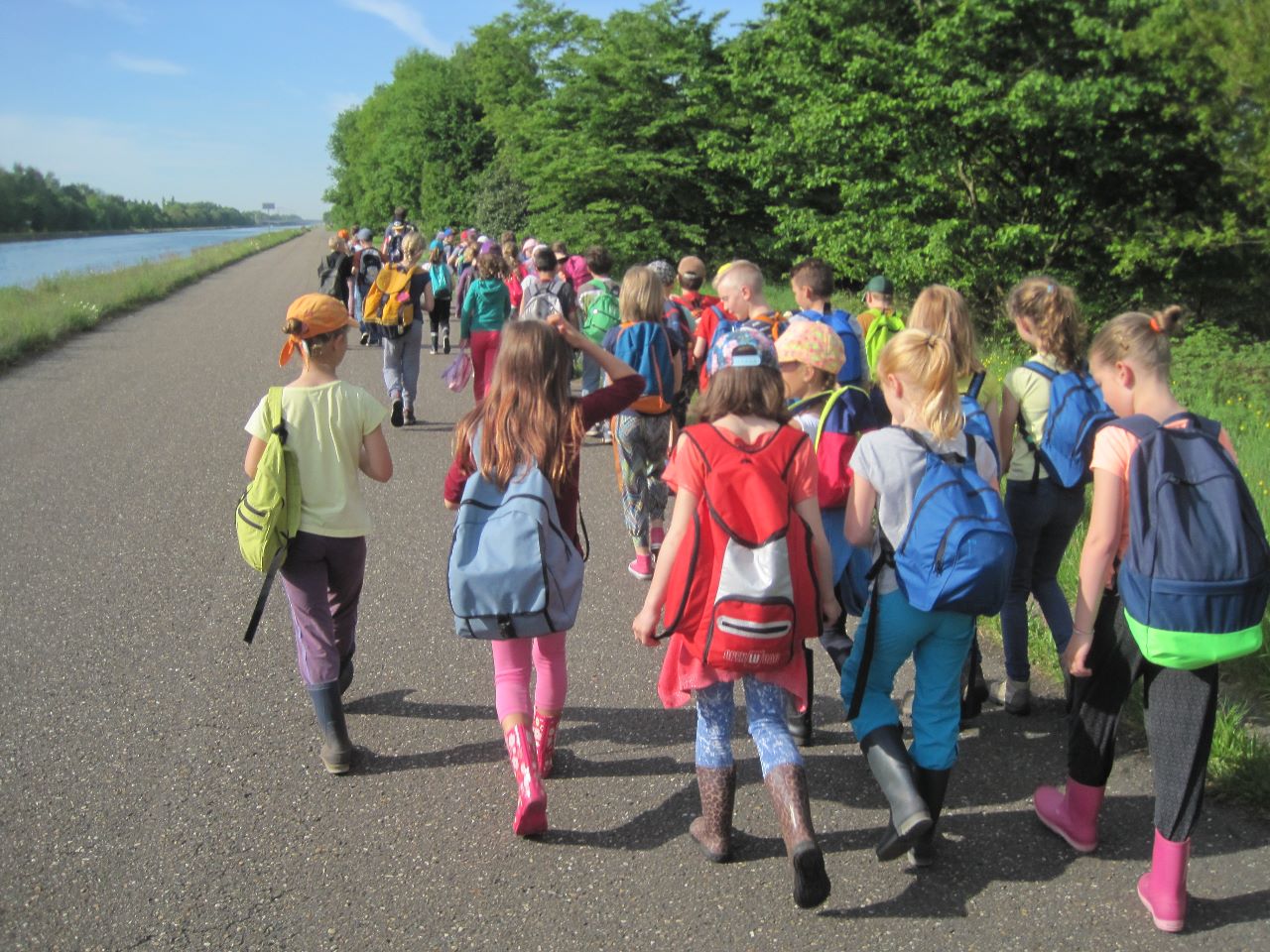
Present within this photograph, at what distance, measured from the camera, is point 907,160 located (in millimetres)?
15727

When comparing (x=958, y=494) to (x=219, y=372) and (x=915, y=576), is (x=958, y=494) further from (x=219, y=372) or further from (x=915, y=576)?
(x=219, y=372)

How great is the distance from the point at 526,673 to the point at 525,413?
923mm

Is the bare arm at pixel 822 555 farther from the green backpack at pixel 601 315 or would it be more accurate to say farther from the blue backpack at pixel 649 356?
the green backpack at pixel 601 315

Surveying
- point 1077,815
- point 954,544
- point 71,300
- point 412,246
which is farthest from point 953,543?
point 71,300

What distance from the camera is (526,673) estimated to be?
3613 mm

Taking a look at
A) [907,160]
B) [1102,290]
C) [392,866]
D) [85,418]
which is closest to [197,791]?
[392,866]

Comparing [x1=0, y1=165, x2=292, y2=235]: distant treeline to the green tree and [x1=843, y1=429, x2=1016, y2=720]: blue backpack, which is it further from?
[x1=843, y1=429, x2=1016, y2=720]: blue backpack

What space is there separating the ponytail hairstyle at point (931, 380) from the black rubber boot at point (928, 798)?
3.43 feet

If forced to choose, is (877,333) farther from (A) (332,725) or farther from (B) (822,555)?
(A) (332,725)

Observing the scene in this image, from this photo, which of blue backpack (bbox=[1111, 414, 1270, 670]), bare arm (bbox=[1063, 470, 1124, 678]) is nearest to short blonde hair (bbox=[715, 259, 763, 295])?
bare arm (bbox=[1063, 470, 1124, 678])

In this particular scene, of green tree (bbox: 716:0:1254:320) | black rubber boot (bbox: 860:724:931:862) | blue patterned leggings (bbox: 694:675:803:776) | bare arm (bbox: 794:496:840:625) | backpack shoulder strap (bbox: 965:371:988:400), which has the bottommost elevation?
black rubber boot (bbox: 860:724:931:862)

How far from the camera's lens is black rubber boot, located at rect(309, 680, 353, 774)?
382 cm

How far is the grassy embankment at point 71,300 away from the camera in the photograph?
15.9 m

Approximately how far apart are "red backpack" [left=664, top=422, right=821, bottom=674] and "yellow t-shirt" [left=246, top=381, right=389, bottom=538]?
144cm
